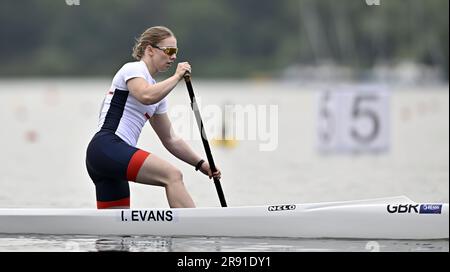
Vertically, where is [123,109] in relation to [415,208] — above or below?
above

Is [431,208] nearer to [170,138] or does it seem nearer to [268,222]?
[268,222]

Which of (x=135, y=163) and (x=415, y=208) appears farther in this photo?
(x=415, y=208)

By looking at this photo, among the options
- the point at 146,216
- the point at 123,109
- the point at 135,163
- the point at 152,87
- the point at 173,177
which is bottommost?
the point at 146,216

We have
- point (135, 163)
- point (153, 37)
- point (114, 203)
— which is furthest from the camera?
point (114, 203)

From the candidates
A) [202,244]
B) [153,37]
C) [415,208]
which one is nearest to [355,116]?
[415,208]

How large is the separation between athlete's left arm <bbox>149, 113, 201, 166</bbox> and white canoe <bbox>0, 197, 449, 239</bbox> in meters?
0.50

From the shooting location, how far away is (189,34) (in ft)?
398

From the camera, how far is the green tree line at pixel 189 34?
10688 cm

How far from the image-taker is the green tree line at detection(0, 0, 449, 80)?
107 meters

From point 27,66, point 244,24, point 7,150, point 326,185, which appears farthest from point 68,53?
point 326,185

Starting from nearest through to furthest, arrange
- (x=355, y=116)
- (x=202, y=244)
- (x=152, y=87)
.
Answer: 1. (x=152, y=87)
2. (x=202, y=244)
3. (x=355, y=116)

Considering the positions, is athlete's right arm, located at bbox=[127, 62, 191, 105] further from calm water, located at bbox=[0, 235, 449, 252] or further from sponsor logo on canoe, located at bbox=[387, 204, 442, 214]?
sponsor logo on canoe, located at bbox=[387, 204, 442, 214]

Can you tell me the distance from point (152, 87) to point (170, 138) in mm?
875

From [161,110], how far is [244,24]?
117381 millimetres
